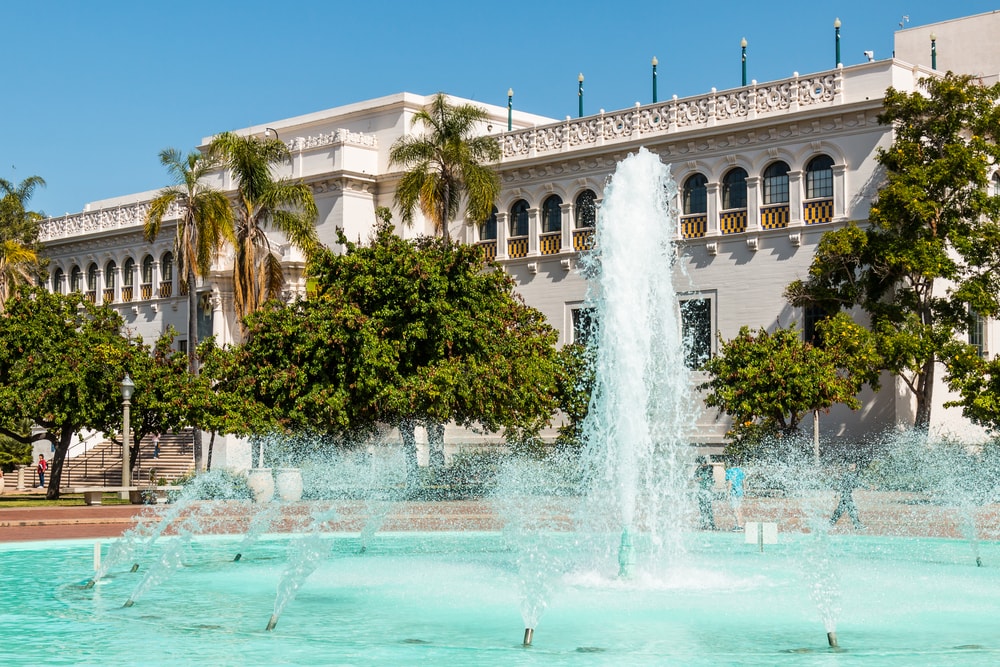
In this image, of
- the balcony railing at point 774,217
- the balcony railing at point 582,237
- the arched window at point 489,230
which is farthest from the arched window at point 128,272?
the balcony railing at point 774,217

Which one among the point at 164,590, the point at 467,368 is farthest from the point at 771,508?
the point at 164,590

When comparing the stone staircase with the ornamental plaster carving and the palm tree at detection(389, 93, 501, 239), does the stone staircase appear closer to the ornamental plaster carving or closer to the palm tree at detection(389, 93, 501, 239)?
the ornamental plaster carving

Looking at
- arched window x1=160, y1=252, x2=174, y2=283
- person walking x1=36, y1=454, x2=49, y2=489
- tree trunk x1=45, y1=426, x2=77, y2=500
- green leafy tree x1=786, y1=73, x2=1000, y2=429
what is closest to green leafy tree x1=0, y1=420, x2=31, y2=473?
person walking x1=36, y1=454, x2=49, y2=489

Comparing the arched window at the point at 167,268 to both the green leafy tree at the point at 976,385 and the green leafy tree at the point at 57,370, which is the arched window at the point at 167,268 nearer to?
the green leafy tree at the point at 57,370

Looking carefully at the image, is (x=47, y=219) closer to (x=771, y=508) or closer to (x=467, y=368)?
(x=467, y=368)

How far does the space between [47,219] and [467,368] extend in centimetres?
3746

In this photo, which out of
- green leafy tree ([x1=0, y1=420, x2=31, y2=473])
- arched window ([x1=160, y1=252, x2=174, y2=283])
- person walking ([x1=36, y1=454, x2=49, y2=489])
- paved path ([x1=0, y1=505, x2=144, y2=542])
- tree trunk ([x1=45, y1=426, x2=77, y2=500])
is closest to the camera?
paved path ([x1=0, y1=505, x2=144, y2=542])

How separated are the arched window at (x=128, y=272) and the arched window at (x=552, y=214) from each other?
24.0 meters

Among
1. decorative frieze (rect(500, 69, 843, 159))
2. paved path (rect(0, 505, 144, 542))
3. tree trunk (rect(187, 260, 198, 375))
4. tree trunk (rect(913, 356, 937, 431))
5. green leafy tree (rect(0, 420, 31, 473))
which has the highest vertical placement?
decorative frieze (rect(500, 69, 843, 159))

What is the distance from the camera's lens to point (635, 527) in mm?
15453

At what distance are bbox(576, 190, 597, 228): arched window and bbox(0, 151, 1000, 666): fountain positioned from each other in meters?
19.5

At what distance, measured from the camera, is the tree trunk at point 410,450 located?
36.7 meters

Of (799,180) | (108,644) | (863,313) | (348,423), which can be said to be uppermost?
(799,180)

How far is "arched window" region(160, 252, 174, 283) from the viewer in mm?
58125
